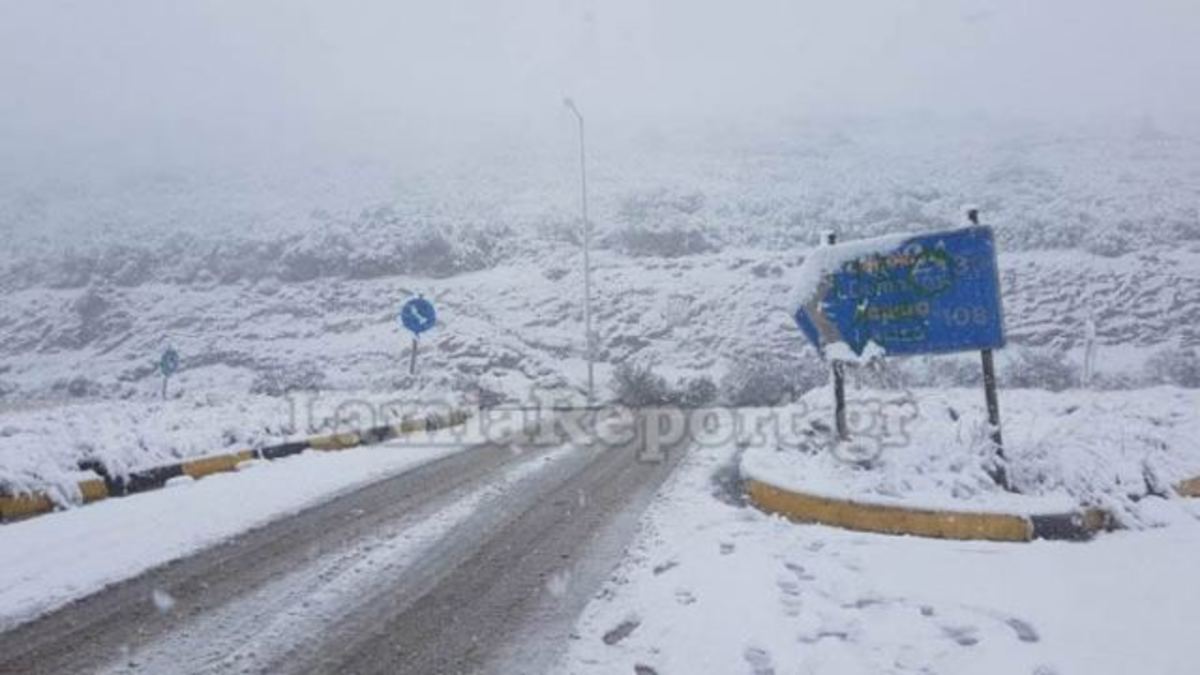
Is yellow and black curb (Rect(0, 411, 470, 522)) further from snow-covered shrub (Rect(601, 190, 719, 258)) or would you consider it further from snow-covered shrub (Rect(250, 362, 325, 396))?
snow-covered shrub (Rect(601, 190, 719, 258))

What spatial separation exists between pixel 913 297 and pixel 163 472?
8.10 meters

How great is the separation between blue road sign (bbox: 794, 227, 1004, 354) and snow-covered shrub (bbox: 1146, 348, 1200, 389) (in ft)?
59.1

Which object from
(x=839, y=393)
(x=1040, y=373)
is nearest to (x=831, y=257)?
(x=839, y=393)

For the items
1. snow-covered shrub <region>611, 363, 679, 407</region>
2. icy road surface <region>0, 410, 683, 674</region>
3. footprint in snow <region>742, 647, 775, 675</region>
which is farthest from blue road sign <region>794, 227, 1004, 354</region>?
snow-covered shrub <region>611, 363, 679, 407</region>

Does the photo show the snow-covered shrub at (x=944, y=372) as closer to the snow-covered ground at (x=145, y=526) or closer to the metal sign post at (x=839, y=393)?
the metal sign post at (x=839, y=393)

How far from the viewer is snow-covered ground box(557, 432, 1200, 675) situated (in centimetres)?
396

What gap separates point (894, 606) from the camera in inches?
183

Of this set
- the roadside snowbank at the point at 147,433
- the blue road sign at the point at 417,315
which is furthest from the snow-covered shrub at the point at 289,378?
the roadside snowbank at the point at 147,433

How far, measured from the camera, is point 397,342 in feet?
110

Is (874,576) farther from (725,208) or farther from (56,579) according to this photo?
(725,208)

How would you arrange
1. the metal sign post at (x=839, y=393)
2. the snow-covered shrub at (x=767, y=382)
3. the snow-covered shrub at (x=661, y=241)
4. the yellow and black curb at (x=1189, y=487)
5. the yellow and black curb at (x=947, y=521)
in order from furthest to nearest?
the snow-covered shrub at (x=661, y=241), the snow-covered shrub at (x=767, y=382), the metal sign post at (x=839, y=393), the yellow and black curb at (x=1189, y=487), the yellow and black curb at (x=947, y=521)

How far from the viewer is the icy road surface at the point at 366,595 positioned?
171 inches

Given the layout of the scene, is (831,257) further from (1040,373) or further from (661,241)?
(661,241)

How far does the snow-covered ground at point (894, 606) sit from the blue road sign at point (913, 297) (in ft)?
6.73
